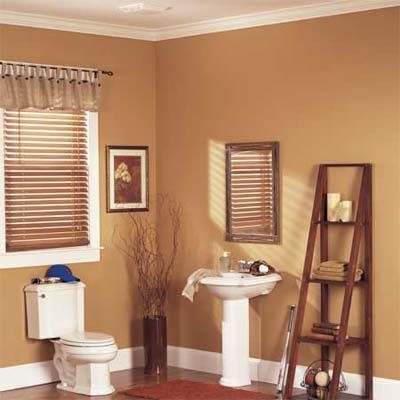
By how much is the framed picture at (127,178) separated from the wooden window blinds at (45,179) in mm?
222

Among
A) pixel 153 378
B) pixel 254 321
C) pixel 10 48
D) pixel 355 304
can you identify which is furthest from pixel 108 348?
pixel 10 48

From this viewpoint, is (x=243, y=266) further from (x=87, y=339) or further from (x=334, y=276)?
(x=87, y=339)

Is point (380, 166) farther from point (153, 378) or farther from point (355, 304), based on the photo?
point (153, 378)

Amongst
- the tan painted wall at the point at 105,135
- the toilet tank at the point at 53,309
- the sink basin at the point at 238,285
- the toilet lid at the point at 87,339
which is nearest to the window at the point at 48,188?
the tan painted wall at the point at 105,135

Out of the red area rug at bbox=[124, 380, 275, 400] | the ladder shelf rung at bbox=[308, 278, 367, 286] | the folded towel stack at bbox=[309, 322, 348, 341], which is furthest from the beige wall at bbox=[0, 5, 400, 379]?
the red area rug at bbox=[124, 380, 275, 400]

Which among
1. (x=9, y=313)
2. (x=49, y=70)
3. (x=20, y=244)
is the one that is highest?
(x=49, y=70)

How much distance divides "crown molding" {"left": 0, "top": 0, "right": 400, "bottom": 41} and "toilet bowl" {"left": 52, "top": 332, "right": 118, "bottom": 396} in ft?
7.79

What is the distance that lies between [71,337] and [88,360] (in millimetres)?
235

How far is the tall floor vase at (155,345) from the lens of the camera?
25.8 ft

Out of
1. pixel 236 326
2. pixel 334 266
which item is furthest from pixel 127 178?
pixel 334 266

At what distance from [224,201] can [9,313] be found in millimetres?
1865

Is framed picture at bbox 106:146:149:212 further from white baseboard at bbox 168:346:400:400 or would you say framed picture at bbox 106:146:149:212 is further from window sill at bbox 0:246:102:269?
white baseboard at bbox 168:346:400:400

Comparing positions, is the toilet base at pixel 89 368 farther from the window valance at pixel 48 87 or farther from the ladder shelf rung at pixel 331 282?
the window valance at pixel 48 87

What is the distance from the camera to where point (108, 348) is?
7.14m
